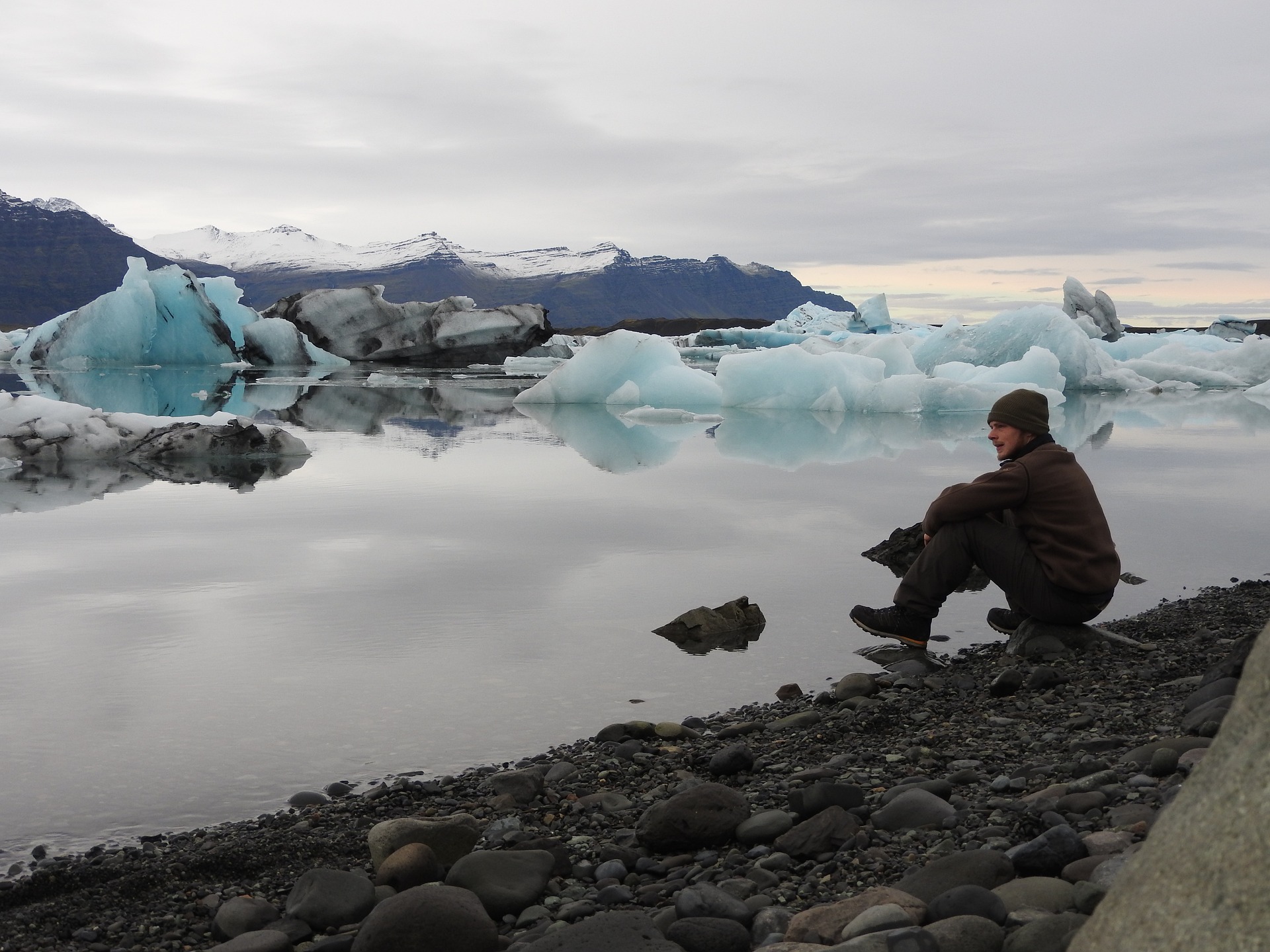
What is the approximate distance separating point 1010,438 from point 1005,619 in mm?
895

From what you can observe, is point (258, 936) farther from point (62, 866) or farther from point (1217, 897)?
point (1217, 897)

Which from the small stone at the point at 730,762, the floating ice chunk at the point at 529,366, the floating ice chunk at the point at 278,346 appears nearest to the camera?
the small stone at the point at 730,762

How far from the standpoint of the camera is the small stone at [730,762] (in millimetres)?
3277

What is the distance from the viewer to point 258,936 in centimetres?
231

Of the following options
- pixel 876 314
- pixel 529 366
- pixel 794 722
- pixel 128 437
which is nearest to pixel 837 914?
pixel 794 722

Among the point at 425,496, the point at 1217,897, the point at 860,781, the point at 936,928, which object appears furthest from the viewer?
the point at 425,496

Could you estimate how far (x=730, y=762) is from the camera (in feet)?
10.7

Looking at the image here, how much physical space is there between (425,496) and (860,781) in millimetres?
6429

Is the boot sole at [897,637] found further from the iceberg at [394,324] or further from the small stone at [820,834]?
the iceberg at [394,324]

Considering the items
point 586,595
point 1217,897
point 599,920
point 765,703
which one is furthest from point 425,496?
point 1217,897

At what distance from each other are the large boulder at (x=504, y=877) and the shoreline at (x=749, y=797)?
5 cm

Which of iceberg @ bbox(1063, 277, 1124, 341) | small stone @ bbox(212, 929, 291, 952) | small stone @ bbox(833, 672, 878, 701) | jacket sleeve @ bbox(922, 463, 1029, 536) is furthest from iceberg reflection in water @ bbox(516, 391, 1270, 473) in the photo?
iceberg @ bbox(1063, 277, 1124, 341)

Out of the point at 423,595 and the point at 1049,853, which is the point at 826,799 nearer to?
the point at 1049,853

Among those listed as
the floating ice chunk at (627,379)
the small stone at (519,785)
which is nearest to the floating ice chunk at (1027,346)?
the floating ice chunk at (627,379)
